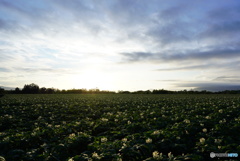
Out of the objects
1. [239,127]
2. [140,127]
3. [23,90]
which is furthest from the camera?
[23,90]

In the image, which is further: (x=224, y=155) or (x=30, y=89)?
(x=30, y=89)

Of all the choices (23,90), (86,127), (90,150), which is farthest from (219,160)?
(23,90)

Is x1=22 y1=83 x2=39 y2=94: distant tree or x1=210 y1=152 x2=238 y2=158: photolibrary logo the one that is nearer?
x1=210 y1=152 x2=238 y2=158: photolibrary logo

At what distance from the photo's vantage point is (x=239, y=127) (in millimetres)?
8773

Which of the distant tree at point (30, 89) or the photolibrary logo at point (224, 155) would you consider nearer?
the photolibrary logo at point (224, 155)

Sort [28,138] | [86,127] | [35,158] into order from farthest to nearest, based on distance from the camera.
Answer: [86,127]
[28,138]
[35,158]

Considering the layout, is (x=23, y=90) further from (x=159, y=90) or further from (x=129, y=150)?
(x=129, y=150)

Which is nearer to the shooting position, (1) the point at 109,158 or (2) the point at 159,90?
(1) the point at 109,158

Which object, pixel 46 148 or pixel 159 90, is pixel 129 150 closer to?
pixel 46 148

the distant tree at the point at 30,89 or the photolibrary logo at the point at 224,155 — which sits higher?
the distant tree at the point at 30,89

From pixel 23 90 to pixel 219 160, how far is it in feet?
327

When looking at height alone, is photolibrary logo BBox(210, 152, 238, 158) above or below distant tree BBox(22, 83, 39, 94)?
below

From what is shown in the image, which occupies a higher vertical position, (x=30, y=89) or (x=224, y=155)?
(x=30, y=89)

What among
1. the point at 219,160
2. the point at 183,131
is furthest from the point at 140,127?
the point at 219,160
